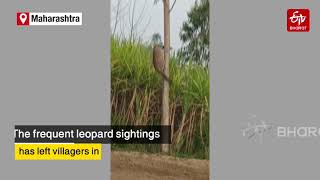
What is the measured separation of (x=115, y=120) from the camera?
4.44 metres

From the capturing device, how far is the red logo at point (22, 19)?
418cm

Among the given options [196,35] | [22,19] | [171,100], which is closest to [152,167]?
[171,100]

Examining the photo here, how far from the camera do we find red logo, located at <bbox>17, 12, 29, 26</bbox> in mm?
4176

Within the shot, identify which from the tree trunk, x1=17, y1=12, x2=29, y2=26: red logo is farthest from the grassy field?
x1=17, y1=12, x2=29, y2=26: red logo

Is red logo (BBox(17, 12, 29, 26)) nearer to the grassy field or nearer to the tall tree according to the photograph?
the grassy field

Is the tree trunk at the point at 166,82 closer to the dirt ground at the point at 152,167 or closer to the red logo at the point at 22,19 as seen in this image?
the dirt ground at the point at 152,167

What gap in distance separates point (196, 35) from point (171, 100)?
1.70 ft
